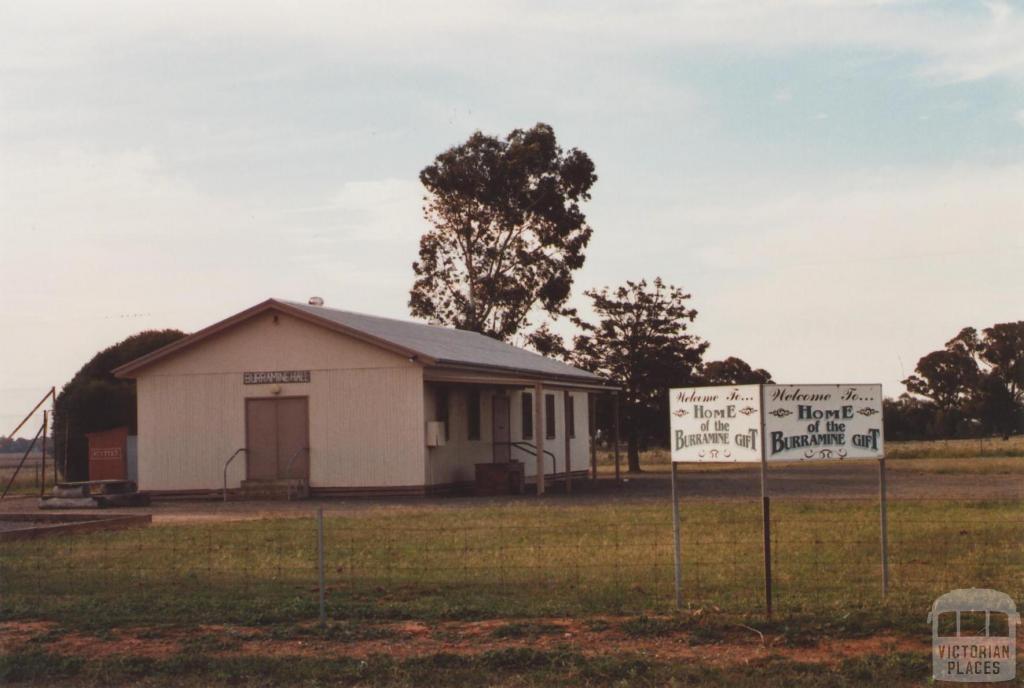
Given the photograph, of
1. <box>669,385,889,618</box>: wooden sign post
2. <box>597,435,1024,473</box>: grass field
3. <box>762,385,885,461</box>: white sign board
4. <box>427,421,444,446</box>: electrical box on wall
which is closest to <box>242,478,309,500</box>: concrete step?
<box>427,421,444,446</box>: electrical box on wall

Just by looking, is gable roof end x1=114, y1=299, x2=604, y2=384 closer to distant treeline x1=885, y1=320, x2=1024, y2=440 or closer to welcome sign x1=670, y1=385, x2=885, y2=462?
welcome sign x1=670, y1=385, x2=885, y2=462

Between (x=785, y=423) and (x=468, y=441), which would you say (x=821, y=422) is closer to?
(x=785, y=423)

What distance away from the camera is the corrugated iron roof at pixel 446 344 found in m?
29.6

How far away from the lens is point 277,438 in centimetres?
2986

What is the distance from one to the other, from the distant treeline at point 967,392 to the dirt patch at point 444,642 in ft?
210

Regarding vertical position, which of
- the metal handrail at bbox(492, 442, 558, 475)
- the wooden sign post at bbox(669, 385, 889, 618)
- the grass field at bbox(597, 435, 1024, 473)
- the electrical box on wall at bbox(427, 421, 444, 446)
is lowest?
the grass field at bbox(597, 435, 1024, 473)

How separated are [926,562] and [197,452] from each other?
20.6 metres

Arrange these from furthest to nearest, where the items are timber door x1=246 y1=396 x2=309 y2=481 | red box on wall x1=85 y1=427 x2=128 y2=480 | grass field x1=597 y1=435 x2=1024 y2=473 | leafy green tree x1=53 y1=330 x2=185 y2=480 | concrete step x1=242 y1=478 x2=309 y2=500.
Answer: leafy green tree x1=53 y1=330 x2=185 y2=480
grass field x1=597 y1=435 x2=1024 y2=473
red box on wall x1=85 y1=427 x2=128 y2=480
timber door x1=246 y1=396 x2=309 y2=481
concrete step x1=242 y1=478 x2=309 y2=500

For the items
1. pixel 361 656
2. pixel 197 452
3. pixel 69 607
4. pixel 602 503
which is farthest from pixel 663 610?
pixel 197 452

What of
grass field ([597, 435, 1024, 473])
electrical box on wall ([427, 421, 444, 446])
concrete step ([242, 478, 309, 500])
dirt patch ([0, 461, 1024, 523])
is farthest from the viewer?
grass field ([597, 435, 1024, 473])

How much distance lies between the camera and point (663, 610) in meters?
10.8

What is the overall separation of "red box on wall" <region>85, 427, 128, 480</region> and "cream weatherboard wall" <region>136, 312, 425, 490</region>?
92.1 inches

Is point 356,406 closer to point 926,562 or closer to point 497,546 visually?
point 497,546

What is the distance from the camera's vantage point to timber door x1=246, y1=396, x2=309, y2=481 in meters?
29.7
